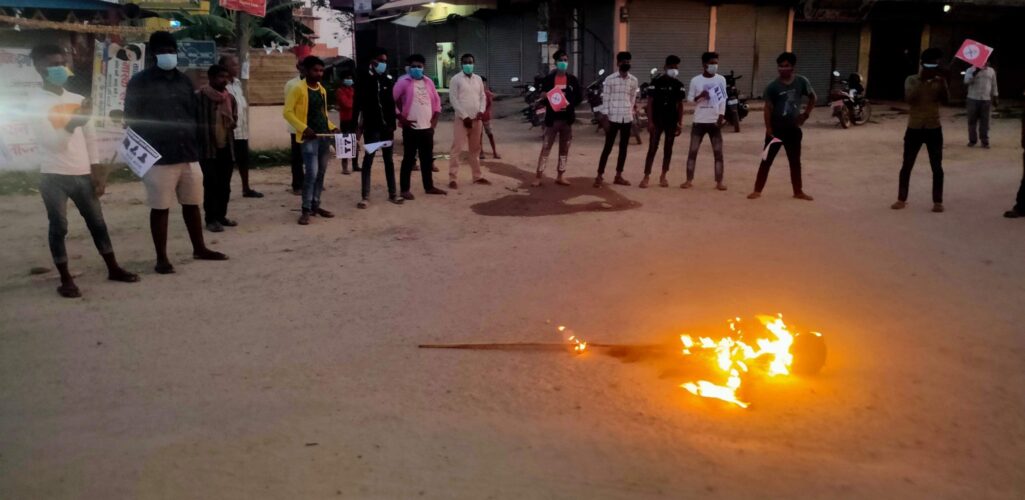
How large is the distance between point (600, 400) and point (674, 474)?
79 cm

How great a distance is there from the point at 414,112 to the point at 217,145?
243cm

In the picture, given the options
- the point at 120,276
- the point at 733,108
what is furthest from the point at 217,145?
the point at 733,108

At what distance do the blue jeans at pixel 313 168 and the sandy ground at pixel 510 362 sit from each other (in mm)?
308

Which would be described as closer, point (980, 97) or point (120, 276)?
point (120, 276)

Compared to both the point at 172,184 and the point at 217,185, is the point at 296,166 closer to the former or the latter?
the point at 217,185

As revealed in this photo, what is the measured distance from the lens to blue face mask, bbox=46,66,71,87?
5676 millimetres

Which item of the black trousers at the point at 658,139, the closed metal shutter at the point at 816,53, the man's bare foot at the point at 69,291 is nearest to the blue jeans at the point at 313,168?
the man's bare foot at the point at 69,291

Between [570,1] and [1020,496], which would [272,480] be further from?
[570,1]

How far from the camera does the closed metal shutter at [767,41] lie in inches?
884

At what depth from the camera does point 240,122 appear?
9375 millimetres

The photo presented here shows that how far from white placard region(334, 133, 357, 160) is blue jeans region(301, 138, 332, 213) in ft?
1.57

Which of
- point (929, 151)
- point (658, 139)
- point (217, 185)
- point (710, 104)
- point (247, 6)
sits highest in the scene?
point (247, 6)

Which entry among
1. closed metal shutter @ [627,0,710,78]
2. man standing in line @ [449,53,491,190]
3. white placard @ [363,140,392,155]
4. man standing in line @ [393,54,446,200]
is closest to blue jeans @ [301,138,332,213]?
white placard @ [363,140,392,155]

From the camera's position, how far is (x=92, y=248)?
7.43 metres
